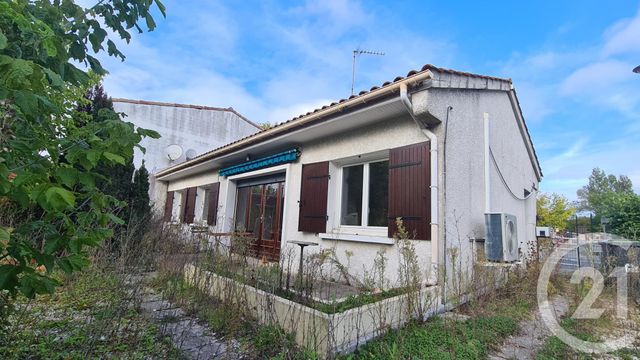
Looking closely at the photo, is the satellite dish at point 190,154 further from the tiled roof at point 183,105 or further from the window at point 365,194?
the window at point 365,194

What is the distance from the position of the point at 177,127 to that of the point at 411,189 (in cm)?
1676

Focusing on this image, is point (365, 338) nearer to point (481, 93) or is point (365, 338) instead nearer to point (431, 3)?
point (481, 93)

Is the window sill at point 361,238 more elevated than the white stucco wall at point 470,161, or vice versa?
the white stucco wall at point 470,161

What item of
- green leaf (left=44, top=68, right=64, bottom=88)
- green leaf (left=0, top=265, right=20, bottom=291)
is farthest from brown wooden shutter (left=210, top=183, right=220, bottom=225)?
green leaf (left=44, top=68, right=64, bottom=88)

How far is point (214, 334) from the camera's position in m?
4.09

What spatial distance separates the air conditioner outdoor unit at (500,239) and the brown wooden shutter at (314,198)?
3.08m

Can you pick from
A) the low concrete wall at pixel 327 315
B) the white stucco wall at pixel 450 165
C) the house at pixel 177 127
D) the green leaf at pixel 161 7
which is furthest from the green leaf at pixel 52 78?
the house at pixel 177 127

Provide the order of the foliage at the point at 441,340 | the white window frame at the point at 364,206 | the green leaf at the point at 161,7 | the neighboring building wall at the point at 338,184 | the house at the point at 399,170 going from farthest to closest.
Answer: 1. the white window frame at the point at 364,206
2. the neighboring building wall at the point at 338,184
3. the house at the point at 399,170
4. the foliage at the point at 441,340
5. the green leaf at the point at 161,7

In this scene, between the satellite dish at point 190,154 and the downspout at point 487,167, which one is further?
the satellite dish at point 190,154

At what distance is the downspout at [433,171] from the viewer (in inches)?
193

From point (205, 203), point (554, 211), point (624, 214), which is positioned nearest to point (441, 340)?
point (205, 203)

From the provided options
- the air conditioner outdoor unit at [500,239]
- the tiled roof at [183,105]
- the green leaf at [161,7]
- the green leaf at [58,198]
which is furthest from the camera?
the tiled roof at [183,105]

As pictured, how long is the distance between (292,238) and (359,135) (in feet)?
9.80

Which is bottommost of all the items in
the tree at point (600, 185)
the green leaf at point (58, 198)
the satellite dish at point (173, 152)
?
the green leaf at point (58, 198)
